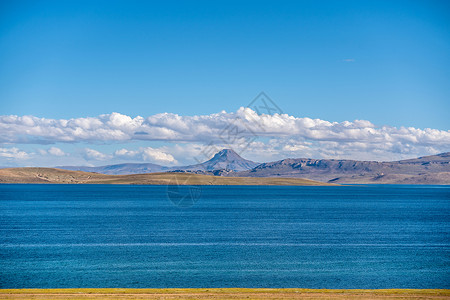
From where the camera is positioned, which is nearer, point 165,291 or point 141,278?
point 165,291

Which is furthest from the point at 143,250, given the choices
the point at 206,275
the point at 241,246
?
the point at 206,275

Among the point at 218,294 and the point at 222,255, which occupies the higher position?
the point at 218,294

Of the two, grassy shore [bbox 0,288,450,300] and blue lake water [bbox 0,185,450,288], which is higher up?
grassy shore [bbox 0,288,450,300]

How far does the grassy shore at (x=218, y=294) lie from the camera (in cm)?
3825

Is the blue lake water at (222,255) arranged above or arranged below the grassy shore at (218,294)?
below

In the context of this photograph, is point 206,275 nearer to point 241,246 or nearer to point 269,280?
point 269,280

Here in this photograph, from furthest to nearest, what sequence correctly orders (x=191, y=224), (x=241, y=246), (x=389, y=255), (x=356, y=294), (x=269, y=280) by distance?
(x=191, y=224), (x=241, y=246), (x=389, y=255), (x=269, y=280), (x=356, y=294)

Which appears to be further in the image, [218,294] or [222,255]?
[222,255]

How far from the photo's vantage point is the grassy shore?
38250 millimetres

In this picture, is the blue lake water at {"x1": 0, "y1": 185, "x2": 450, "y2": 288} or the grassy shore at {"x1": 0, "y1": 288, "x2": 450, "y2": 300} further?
the blue lake water at {"x1": 0, "y1": 185, "x2": 450, "y2": 288}

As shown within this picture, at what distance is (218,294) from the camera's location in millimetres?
39438

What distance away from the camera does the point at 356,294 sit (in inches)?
1555

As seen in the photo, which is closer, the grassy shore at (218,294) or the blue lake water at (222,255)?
the grassy shore at (218,294)

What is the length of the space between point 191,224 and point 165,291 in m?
62.5
